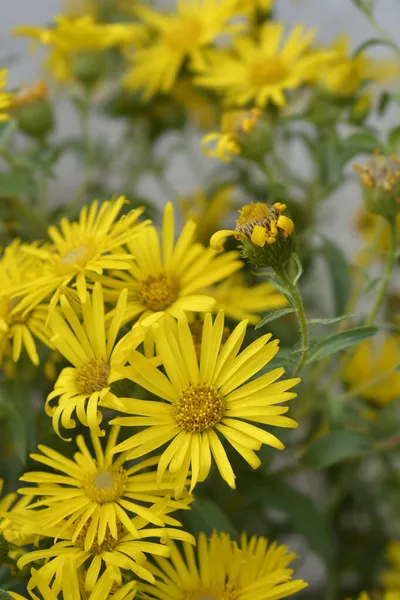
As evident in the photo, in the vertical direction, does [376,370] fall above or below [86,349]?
above

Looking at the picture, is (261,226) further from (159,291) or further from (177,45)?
(177,45)

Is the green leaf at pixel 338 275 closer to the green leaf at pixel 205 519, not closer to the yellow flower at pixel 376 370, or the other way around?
the yellow flower at pixel 376 370

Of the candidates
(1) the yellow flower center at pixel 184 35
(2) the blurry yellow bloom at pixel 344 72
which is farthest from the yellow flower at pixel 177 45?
(2) the blurry yellow bloom at pixel 344 72

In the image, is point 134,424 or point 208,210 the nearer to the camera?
point 134,424

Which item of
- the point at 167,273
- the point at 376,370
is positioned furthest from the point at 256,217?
the point at 376,370

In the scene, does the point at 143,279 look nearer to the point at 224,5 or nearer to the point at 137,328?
the point at 137,328

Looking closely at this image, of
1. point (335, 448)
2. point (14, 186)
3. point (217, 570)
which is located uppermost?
point (14, 186)
